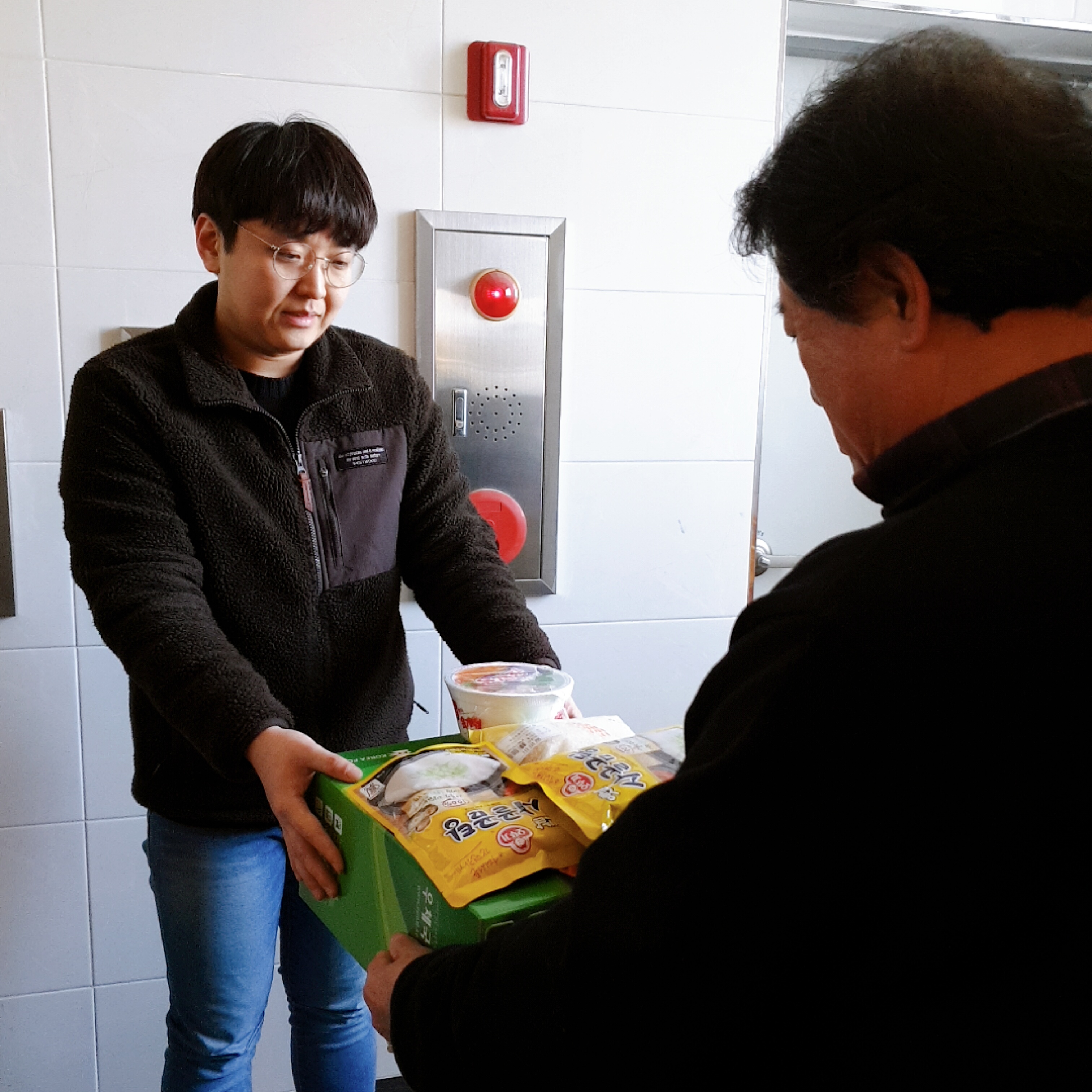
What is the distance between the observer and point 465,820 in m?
0.80

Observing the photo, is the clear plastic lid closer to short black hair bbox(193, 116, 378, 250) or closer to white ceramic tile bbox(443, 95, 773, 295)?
short black hair bbox(193, 116, 378, 250)

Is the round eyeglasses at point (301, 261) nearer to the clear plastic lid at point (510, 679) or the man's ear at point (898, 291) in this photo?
the clear plastic lid at point (510, 679)

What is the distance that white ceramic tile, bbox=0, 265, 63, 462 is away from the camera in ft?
5.08

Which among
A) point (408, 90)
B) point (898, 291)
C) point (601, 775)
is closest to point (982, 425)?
point (898, 291)

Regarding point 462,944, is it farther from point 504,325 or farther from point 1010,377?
point 504,325

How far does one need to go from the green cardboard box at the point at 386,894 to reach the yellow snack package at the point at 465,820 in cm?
1

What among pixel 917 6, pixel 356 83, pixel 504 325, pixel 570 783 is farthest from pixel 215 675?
pixel 917 6

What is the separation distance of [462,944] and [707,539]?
4.14 ft

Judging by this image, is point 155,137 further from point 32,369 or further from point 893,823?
point 893,823

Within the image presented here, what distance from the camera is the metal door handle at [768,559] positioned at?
2.11 metres

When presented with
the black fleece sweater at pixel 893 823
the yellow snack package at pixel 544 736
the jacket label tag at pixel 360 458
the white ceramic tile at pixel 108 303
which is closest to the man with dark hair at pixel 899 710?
the black fleece sweater at pixel 893 823

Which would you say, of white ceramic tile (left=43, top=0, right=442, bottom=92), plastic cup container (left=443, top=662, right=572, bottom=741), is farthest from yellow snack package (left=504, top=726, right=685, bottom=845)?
white ceramic tile (left=43, top=0, right=442, bottom=92)

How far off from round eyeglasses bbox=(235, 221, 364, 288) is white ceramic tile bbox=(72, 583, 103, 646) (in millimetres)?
731

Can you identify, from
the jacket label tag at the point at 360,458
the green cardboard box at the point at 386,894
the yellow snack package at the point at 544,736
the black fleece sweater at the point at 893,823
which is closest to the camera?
the black fleece sweater at the point at 893,823
